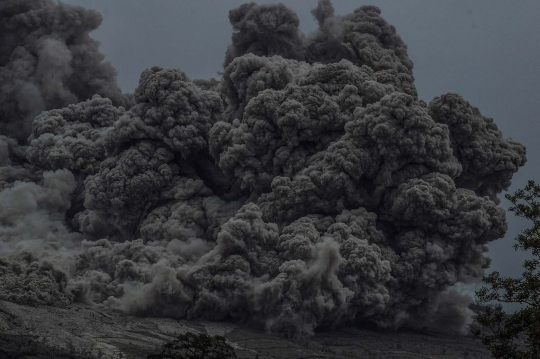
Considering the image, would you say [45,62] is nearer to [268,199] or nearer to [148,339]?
[268,199]


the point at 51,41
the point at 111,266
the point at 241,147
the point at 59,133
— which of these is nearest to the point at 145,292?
the point at 111,266

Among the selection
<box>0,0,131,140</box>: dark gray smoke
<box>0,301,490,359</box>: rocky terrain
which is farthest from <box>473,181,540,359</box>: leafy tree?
<box>0,0,131,140</box>: dark gray smoke

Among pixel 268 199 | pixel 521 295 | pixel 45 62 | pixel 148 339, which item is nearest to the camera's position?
pixel 521 295

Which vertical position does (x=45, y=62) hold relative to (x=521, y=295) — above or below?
above

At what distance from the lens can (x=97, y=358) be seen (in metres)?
30.6

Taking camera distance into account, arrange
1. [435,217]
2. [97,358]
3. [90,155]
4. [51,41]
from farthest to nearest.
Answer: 1. [51,41]
2. [90,155]
3. [435,217]
4. [97,358]

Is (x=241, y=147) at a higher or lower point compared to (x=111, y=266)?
higher

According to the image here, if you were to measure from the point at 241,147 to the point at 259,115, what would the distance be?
221 centimetres

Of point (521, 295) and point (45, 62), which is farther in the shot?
point (45, 62)

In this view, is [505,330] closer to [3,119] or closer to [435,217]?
[435,217]

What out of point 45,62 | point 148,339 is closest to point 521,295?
point 148,339

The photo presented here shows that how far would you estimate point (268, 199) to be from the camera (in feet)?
153

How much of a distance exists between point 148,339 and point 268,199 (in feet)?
42.6

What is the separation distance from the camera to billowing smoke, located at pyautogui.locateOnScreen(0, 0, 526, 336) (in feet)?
136
